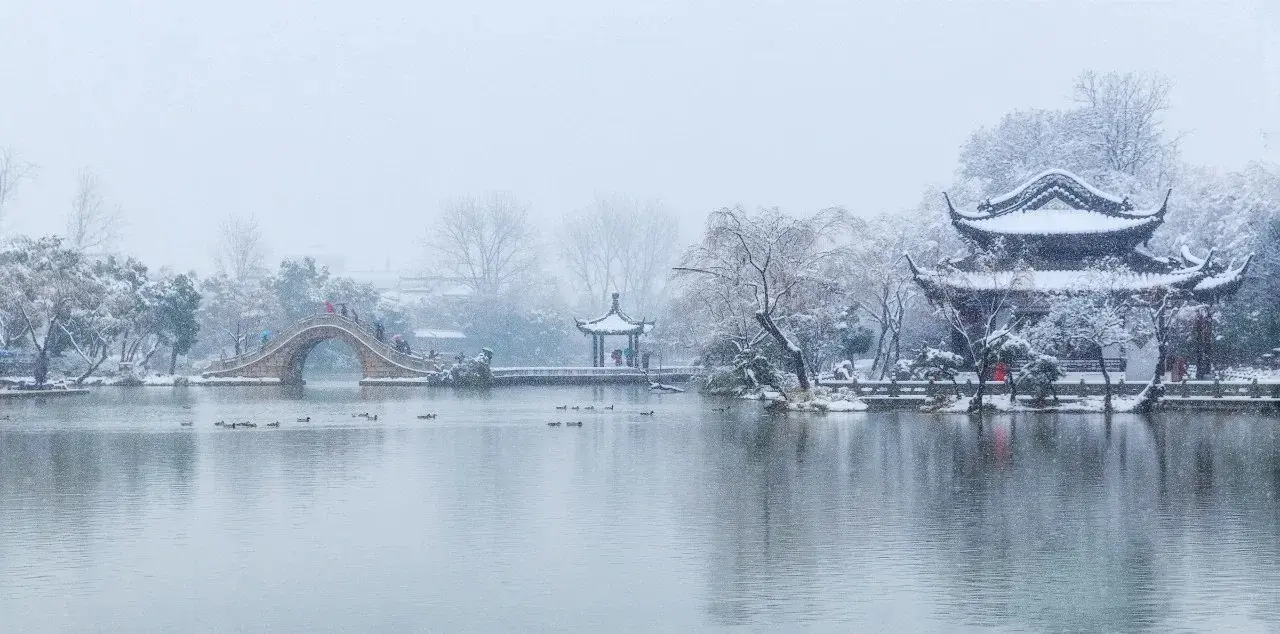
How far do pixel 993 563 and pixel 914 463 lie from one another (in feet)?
28.5

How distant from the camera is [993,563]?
1227 cm

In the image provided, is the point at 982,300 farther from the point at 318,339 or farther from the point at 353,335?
the point at 318,339

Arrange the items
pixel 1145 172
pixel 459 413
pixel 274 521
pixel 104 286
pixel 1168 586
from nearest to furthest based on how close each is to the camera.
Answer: pixel 1168 586
pixel 274 521
pixel 459 413
pixel 104 286
pixel 1145 172

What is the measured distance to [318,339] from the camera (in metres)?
57.1

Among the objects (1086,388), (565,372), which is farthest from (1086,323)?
(565,372)

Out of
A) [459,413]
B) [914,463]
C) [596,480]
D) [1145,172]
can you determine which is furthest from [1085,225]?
[596,480]

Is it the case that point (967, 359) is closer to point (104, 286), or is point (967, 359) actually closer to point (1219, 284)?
point (1219, 284)

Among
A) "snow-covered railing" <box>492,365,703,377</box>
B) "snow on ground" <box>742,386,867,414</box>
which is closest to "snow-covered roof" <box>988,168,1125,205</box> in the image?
"snow on ground" <box>742,386,867,414</box>

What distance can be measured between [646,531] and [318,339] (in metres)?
44.8

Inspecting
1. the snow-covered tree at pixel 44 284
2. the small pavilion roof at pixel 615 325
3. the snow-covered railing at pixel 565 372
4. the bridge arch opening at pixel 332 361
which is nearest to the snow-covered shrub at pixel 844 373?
the snow-covered railing at pixel 565 372

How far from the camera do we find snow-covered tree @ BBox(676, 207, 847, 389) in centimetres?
3834

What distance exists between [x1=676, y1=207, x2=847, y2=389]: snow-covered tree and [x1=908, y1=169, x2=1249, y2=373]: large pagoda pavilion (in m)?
3.52

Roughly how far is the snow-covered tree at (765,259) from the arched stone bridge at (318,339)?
659 inches

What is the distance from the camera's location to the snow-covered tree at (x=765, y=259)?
38.3m
